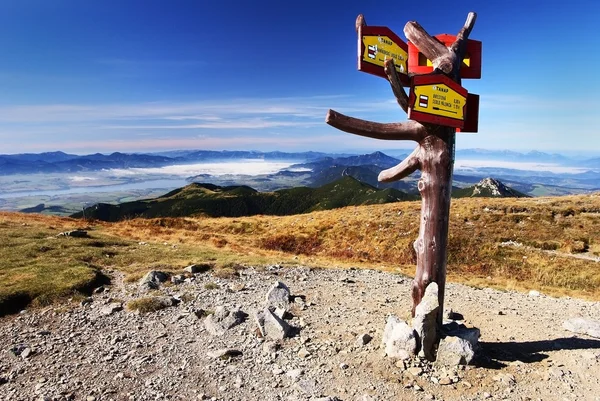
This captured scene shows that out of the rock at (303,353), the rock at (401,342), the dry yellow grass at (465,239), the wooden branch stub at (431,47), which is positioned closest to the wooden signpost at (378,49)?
the wooden branch stub at (431,47)

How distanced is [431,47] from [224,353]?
9012 mm

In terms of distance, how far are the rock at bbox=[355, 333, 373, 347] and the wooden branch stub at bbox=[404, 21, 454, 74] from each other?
6825 mm

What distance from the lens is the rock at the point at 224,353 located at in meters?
9.17

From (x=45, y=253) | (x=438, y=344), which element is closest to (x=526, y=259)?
(x=438, y=344)

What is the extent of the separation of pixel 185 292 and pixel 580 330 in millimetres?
12901

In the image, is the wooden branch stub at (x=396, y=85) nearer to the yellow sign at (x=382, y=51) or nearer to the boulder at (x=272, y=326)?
the yellow sign at (x=382, y=51)

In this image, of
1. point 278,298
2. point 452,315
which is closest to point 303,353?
point 278,298

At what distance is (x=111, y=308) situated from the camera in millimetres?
11961

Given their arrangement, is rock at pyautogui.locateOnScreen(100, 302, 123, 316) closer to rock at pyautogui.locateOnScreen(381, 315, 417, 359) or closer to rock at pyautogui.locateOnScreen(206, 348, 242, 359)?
rock at pyautogui.locateOnScreen(206, 348, 242, 359)

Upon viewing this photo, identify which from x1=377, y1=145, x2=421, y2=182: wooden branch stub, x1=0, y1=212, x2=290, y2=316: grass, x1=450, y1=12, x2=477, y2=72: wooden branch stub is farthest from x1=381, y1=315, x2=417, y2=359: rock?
x1=0, y1=212, x2=290, y2=316: grass

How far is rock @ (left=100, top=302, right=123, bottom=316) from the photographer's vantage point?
38.6 ft

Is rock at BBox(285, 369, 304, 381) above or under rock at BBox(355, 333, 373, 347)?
under

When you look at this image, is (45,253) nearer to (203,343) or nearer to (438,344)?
(203,343)

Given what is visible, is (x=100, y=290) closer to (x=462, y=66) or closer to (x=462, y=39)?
(x=462, y=66)
